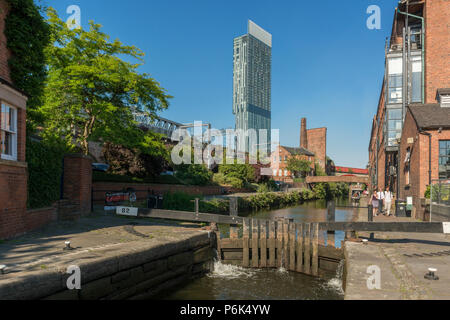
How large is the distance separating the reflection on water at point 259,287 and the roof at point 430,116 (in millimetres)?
12121

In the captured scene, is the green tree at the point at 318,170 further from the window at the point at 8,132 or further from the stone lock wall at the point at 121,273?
the window at the point at 8,132

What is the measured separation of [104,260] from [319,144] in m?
92.1

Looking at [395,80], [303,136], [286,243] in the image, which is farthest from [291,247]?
[303,136]

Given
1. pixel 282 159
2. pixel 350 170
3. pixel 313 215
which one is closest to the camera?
pixel 313 215

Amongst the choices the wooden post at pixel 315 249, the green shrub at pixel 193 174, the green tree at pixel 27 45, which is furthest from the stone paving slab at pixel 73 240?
the green shrub at pixel 193 174

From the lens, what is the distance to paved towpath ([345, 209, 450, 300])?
516 centimetres

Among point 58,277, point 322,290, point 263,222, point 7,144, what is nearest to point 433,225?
point 322,290

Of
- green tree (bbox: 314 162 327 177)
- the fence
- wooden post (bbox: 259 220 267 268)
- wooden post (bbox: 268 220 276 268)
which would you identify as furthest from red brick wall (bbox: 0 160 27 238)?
green tree (bbox: 314 162 327 177)

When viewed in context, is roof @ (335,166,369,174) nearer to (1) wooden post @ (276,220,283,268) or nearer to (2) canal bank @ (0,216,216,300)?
(1) wooden post @ (276,220,283,268)

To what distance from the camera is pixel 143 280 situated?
779cm

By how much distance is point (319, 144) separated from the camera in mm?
93125

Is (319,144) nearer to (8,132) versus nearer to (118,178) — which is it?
(118,178)

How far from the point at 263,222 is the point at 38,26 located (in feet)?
34.4
